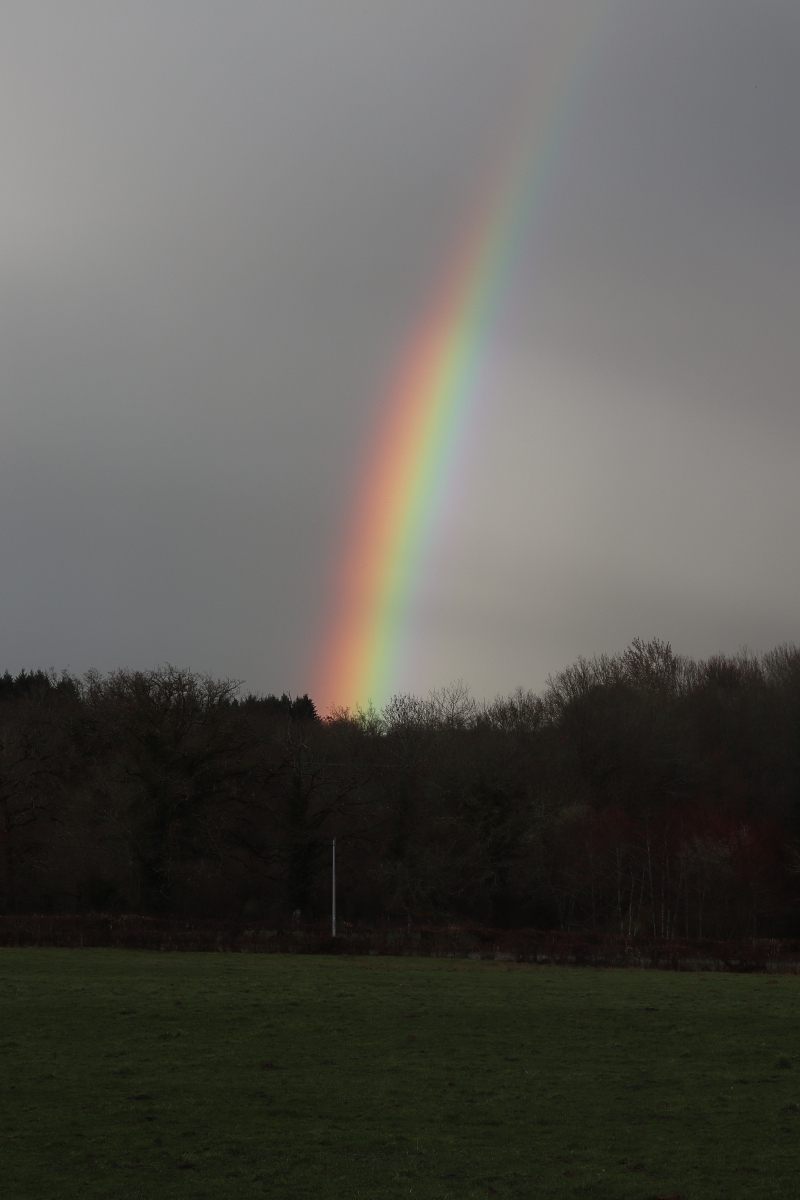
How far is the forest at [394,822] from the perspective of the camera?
222 ft

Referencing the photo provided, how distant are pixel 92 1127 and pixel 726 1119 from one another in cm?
901

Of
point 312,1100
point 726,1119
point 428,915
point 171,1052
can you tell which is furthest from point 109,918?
point 726,1119

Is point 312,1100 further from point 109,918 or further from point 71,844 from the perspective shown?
point 71,844

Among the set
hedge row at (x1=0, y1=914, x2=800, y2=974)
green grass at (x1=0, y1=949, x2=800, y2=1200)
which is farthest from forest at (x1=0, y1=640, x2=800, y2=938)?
green grass at (x1=0, y1=949, x2=800, y2=1200)

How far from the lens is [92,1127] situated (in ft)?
49.9

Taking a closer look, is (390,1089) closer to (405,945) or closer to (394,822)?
(405,945)

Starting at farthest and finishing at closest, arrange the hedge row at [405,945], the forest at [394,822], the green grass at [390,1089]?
the forest at [394,822] → the hedge row at [405,945] → the green grass at [390,1089]

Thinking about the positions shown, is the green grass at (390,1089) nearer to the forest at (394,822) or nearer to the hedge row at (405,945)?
the hedge row at (405,945)

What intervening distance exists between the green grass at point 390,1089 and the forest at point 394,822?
36028 mm

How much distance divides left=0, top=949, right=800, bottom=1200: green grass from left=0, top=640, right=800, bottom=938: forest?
36028mm

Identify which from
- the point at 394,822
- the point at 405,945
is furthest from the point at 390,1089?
the point at 394,822

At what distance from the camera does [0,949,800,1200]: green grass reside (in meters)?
13.0

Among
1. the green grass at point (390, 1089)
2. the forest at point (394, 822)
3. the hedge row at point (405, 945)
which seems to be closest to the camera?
the green grass at point (390, 1089)

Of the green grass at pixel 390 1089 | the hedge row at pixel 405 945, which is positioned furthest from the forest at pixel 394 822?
the green grass at pixel 390 1089
